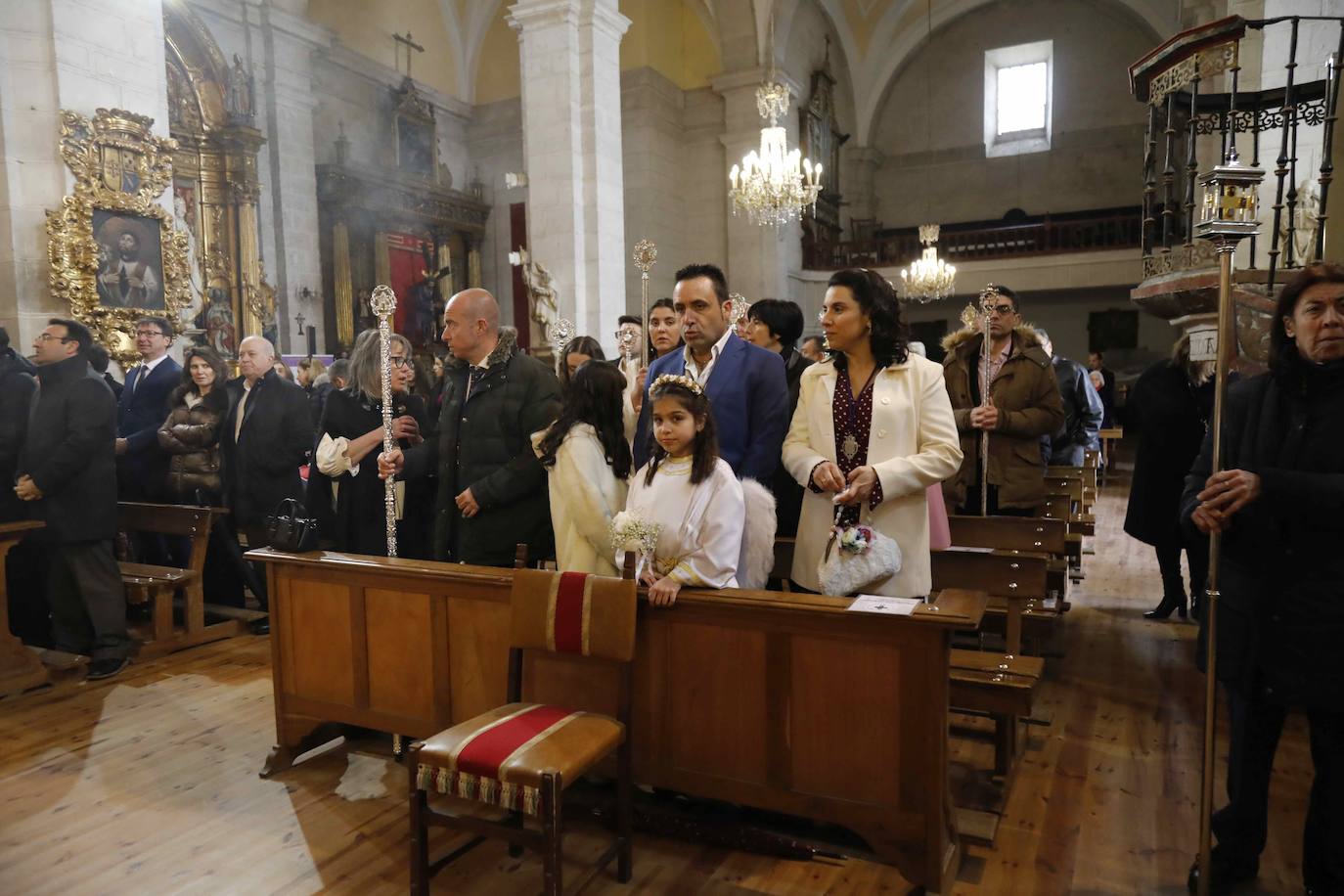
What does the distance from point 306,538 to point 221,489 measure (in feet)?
7.43

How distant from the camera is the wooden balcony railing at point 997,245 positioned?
1460cm

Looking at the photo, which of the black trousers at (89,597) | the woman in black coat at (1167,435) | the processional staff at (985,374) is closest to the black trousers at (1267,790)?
the processional staff at (985,374)

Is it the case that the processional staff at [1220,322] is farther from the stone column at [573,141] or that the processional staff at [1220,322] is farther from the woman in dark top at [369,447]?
the stone column at [573,141]

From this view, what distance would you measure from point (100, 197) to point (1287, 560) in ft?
22.4

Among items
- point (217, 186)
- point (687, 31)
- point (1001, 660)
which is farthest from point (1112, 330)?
point (1001, 660)

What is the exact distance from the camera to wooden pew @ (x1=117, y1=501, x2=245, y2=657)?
4484 millimetres

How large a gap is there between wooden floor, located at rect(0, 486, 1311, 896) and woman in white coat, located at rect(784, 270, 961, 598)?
849 millimetres

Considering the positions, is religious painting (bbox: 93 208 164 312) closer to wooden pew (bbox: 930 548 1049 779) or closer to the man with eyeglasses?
the man with eyeglasses

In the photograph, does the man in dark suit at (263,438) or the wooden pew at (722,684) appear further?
the man in dark suit at (263,438)

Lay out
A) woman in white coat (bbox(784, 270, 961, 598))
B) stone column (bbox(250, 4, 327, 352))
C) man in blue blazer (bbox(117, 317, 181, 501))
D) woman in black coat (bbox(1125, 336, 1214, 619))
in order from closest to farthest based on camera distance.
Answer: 1. woman in white coat (bbox(784, 270, 961, 598))
2. woman in black coat (bbox(1125, 336, 1214, 619))
3. man in blue blazer (bbox(117, 317, 181, 501))
4. stone column (bbox(250, 4, 327, 352))

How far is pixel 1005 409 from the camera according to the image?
3.92 metres

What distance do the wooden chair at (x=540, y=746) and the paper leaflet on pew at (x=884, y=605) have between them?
0.60 meters

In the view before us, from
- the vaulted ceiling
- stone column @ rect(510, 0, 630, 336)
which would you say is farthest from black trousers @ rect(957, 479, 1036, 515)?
the vaulted ceiling

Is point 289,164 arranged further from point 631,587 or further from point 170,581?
point 631,587
